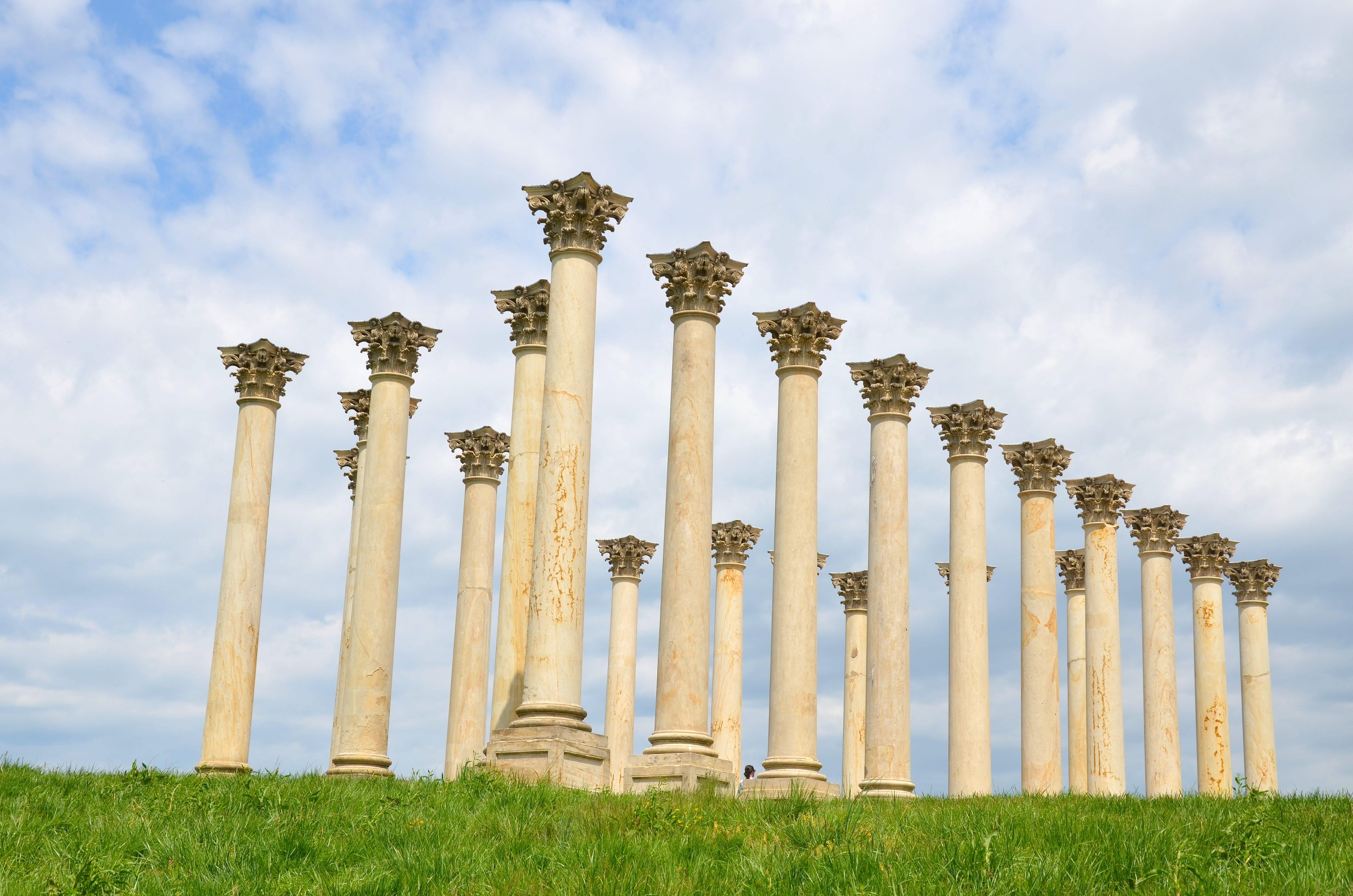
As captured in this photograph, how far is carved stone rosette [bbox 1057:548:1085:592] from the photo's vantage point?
57.5m

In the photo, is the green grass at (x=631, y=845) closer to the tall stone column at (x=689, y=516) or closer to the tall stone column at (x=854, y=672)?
the tall stone column at (x=689, y=516)

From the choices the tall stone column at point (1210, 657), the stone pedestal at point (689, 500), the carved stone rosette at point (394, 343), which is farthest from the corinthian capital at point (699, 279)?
the tall stone column at point (1210, 657)

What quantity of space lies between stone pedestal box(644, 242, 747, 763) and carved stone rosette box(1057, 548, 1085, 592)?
2918cm

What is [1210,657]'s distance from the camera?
170 feet

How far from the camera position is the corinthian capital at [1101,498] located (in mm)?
46812

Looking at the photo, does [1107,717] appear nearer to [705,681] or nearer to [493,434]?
[705,681]

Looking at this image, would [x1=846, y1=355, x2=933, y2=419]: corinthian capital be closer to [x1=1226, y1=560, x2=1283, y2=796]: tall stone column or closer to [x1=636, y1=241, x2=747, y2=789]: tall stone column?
[x1=636, y1=241, x2=747, y2=789]: tall stone column

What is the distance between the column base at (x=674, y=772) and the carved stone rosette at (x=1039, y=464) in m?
18.7

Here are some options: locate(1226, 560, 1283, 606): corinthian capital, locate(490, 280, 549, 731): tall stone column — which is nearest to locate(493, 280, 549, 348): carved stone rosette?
locate(490, 280, 549, 731): tall stone column

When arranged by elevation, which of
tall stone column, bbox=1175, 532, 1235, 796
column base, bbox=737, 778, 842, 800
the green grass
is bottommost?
the green grass

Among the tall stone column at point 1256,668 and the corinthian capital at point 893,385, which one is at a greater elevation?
the corinthian capital at point 893,385

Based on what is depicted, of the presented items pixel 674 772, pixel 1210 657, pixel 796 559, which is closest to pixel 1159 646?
pixel 1210 657

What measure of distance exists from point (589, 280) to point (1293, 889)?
21217mm

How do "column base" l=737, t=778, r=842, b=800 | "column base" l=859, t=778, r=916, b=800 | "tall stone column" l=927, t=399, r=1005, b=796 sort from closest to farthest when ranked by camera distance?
"column base" l=737, t=778, r=842, b=800, "column base" l=859, t=778, r=916, b=800, "tall stone column" l=927, t=399, r=1005, b=796
